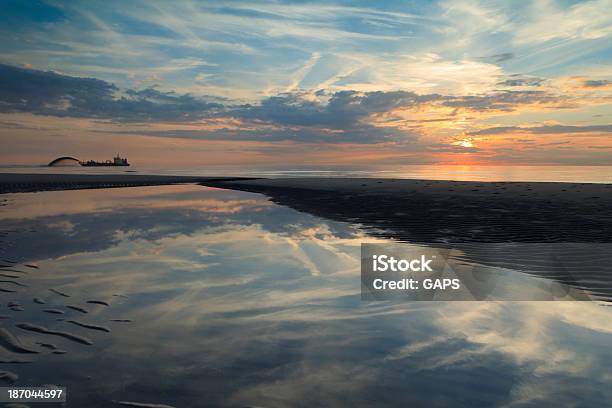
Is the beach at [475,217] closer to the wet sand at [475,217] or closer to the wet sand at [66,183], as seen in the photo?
the wet sand at [475,217]

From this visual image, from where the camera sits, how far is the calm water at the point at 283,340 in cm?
462

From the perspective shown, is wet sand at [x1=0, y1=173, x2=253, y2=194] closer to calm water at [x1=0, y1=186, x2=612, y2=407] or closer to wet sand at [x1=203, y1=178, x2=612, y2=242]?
wet sand at [x1=203, y1=178, x2=612, y2=242]

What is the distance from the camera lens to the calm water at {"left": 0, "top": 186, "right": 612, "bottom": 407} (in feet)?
15.1

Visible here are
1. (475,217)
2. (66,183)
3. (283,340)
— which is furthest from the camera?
(66,183)

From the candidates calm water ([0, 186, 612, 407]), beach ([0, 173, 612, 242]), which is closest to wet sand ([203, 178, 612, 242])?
beach ([0, 173, 612, 242])

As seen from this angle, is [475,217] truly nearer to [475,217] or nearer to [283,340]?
[475,217]

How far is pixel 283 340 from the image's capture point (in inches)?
238

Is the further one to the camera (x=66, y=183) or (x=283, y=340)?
(x=66, y=183)

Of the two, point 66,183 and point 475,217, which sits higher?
point 66,183

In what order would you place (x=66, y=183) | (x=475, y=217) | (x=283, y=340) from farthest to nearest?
(x=66, y=183)
(x=475, y=217)
(x=283, y=340)

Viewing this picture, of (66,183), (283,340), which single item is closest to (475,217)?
(283,340)

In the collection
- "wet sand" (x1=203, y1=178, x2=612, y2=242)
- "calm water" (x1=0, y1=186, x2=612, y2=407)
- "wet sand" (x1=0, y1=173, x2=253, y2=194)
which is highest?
"wet sand" (x1=0, y1=173, x2=253, y2=194)

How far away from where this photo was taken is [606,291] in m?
8.51

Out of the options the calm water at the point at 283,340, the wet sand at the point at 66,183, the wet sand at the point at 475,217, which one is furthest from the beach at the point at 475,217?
the wet sand at the point at 66,183
